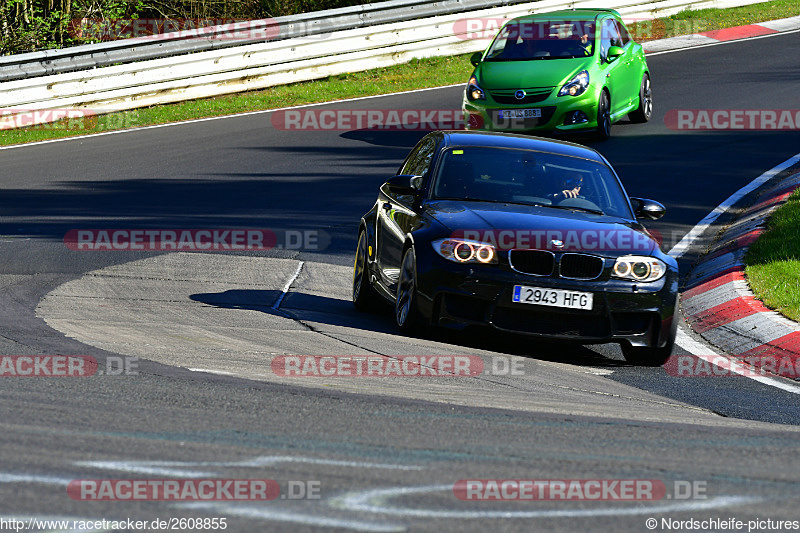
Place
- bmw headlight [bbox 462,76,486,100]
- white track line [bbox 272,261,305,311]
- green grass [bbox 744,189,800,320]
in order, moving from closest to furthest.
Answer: green grass [bbox 744,189,800,320] → white track line [bbox 272,261,305,311] → bmw headlight [bbox 462,76,486,100]

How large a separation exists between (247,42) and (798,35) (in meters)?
12.9

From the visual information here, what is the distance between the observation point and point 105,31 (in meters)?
27.7

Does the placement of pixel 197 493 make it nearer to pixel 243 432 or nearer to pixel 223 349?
pixel 243 432

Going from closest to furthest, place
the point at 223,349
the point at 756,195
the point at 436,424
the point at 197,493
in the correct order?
1. the point at 197,493
2. the point at 436,424
3. the point at 223,349
4. the point at 756,195

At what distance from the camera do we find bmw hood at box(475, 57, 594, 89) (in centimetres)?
1780

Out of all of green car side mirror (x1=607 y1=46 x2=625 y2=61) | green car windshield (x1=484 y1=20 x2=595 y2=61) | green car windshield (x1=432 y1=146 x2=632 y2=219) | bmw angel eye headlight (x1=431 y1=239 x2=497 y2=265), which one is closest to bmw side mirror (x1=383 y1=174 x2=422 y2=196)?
green car windshield (x1=432 y1=146 x2=632 y2=219)

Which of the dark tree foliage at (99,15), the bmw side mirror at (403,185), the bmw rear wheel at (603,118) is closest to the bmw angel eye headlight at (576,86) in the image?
the bmw rear wheel at (603,118)

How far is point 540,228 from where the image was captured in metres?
8.28

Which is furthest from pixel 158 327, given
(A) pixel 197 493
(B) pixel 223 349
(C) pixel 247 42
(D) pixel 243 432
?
(C) pixel 247 42

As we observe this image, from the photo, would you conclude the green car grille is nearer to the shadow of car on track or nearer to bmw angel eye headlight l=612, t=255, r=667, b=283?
the shadow of car on track

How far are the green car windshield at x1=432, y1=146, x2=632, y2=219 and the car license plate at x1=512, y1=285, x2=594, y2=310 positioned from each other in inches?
46.4

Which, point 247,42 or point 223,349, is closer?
point 223,349

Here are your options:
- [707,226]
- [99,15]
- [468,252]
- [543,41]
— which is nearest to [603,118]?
[543,41]

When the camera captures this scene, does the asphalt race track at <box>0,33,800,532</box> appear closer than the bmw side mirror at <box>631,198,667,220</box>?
Yes
